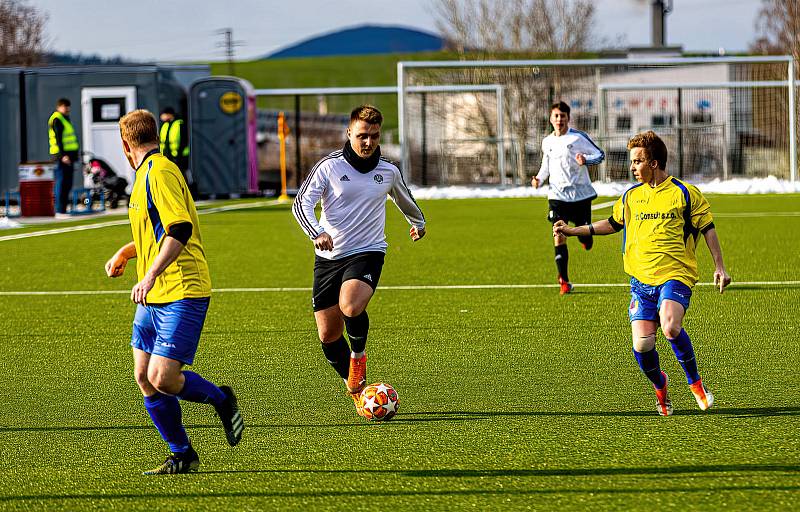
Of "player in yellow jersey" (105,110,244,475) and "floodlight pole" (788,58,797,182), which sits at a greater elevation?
"floodlight pole" (788,58,797,182)

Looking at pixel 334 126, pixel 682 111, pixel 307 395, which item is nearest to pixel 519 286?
pixel 307 395

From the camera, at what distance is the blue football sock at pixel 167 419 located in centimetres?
530

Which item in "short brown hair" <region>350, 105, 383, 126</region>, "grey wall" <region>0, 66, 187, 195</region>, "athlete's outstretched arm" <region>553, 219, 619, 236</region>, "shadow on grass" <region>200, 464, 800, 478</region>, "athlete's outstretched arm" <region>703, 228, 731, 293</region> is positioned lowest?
"shadow on grass" <region>200, 464, 800, 478</region>

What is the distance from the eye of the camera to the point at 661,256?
6.44 meters

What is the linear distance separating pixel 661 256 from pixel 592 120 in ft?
95.9

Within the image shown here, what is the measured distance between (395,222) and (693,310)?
12109mm

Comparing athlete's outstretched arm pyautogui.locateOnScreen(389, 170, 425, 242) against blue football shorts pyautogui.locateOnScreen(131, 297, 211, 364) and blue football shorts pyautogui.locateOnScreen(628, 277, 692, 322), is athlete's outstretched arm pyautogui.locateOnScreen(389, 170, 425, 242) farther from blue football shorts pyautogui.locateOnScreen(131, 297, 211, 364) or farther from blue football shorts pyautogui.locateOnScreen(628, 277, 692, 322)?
blue football shorts pyautogui.locateOnScreen(131, 297, 211, 364)

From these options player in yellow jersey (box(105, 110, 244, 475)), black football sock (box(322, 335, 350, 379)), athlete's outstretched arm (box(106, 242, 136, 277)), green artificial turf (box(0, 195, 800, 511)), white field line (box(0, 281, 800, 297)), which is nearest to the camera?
green artificial turf (box(0, 195, 800, 511))

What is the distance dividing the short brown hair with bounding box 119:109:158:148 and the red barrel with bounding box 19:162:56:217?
63.0ft

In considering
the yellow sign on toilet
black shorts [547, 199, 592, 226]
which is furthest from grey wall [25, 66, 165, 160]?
black shorts [547, 199, 592, 226]

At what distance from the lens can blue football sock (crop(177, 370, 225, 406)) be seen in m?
5.35

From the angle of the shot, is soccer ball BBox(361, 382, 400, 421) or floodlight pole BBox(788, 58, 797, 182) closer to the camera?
soccer ball BBox(361, 382, 400, 421)

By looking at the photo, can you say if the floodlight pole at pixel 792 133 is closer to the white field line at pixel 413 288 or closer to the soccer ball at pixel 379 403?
the white field line at pixel 413 288

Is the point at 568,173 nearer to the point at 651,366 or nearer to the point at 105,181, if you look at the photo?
the point at 651,366
